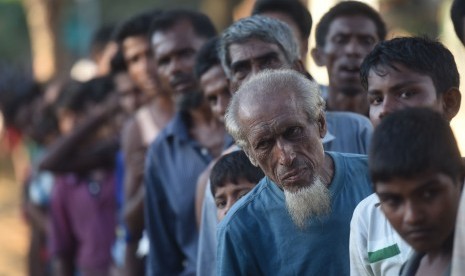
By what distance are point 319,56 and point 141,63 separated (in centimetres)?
181

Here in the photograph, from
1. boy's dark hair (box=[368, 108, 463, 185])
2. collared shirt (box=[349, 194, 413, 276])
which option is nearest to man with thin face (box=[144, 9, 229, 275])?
collared shirt (box=[349, 194, 413, 276])

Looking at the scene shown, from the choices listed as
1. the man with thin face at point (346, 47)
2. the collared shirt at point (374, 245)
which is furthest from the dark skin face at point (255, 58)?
the collared shirt at point (374, 245)

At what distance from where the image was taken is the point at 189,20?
7.01 meters

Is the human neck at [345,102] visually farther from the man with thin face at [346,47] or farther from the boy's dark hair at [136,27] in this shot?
the boy's dark hair at [136,27]

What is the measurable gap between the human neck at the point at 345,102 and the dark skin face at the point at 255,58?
29.5 inches

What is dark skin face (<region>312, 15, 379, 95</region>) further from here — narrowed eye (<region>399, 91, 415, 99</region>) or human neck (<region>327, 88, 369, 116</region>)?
narrowed eye (<region>399, 91, 415, 99</region>)

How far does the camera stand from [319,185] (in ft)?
13.7

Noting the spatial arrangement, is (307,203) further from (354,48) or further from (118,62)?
(118,62)

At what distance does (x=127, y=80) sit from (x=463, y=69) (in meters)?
8.28

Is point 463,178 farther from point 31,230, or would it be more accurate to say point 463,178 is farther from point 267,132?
point 31,230

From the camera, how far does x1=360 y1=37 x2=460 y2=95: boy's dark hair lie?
4.36 meters

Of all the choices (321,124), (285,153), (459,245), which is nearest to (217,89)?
(321,124)

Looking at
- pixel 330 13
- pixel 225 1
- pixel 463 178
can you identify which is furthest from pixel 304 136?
pixel 225 1

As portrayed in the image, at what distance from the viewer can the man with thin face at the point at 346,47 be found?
6.08 metres
